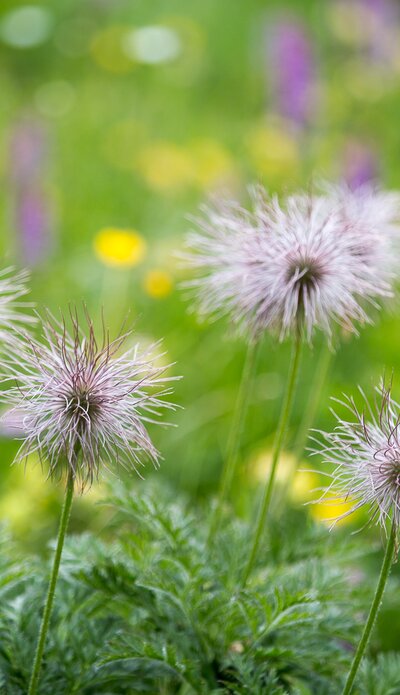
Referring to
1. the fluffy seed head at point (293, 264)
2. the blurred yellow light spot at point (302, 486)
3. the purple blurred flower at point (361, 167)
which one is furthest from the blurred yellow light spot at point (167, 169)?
the fluffy seed head at point (293, 264)

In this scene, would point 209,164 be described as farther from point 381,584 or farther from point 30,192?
point 381,584

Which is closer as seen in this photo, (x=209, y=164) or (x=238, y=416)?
(x=238, y=416)

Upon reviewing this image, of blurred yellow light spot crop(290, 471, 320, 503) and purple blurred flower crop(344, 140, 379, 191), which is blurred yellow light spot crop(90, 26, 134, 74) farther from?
blurred yellow light spot crop(290, 471, 320, 503)

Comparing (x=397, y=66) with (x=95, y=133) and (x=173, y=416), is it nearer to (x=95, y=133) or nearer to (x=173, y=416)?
(x=95, y=133)

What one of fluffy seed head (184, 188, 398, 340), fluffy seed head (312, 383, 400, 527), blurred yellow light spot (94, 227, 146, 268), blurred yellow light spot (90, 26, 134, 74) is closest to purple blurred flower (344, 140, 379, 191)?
blurred yellow light spot (94, 227, 146, 268)

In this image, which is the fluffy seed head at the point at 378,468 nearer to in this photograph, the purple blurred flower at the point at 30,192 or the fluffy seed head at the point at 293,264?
the fluffy seed head at the point at 293,264

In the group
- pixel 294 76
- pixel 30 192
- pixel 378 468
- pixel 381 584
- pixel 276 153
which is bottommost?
pixel 381 584

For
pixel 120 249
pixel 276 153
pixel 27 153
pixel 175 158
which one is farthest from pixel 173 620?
pixel 276 153
